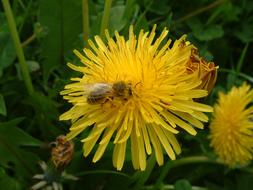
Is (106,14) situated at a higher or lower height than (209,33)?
higher

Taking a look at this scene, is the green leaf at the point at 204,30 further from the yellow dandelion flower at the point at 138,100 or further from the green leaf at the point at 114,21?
the yellow dandelion flower at the point at 138,100

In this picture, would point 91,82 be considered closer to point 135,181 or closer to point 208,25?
point 135,181

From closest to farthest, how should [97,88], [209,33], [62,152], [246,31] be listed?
[97,88] < [62,152] < [209,33] < [246,31]

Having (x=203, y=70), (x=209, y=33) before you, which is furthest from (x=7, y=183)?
(x=209, y=33)

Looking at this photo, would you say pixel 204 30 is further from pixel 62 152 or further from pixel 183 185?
pixel 62 152

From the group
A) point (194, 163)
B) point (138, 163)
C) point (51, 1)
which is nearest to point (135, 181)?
point (194, 163)

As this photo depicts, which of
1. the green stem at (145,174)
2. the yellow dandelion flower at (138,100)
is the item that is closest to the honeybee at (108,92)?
the yellow dandelion flower at (138,100)
